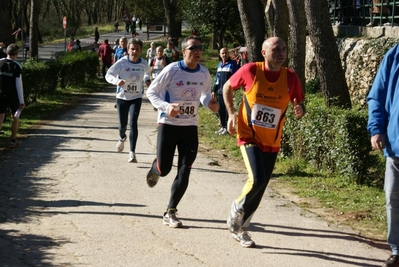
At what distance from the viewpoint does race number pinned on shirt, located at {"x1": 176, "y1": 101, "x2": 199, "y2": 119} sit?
8.09m

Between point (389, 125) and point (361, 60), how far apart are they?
40.8ft

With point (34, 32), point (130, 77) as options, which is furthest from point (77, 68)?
point (130, 77)

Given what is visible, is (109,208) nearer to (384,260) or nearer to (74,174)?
(74,174)

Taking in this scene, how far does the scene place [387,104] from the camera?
623 centimetres

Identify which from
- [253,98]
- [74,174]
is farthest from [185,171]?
[74,174]

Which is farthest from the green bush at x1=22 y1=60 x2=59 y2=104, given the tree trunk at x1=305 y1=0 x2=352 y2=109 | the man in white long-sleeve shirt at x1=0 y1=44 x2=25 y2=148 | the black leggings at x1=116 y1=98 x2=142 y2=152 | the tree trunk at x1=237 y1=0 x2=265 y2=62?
the tree trunk at x1=305 y1=0 x2=352 y2=109

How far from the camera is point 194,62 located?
803 centimetres

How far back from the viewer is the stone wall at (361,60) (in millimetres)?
17312

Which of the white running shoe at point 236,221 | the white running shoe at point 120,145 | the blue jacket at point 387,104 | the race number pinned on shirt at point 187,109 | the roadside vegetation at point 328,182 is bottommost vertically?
the roadside vegetation at point 328,182

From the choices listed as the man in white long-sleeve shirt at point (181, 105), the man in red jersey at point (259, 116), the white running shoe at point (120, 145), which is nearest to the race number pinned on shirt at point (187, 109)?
the man in white long-sleeve shirt at point (181, 105)

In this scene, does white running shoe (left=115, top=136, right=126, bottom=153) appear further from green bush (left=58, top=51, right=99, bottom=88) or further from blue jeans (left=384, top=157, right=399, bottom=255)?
green bush (left=58, top=51, right=99, bottom=88)

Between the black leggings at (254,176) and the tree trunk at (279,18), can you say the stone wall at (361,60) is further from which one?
the black leggings at (254,176)

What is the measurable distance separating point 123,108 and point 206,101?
435cm

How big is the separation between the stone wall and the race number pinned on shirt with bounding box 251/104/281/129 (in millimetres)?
10073
